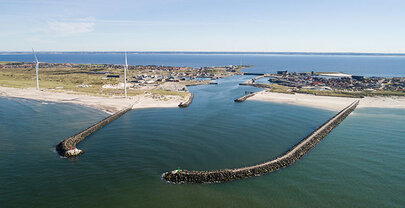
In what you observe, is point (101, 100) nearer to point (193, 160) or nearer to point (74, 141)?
point (74, 141)

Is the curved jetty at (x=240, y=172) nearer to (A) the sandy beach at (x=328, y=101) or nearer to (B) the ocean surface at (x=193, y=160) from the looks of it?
(B) the ocean surface at (x=193, y=160)

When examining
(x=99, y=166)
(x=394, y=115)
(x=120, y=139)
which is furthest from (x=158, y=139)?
(x=394, y=115)

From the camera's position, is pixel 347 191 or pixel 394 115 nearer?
pixel 347 191

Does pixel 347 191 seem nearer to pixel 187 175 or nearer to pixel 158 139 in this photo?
pixel 187 175

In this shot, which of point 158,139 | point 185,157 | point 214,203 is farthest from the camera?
point 158,139

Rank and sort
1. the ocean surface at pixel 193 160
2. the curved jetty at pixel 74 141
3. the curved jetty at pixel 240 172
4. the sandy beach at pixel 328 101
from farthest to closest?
the sandy beach at pixel 328 101 < the curved jetty at pixel 74 141 < the curved jetty at pixel 240 172 < the ocean surface at pixel 193 160

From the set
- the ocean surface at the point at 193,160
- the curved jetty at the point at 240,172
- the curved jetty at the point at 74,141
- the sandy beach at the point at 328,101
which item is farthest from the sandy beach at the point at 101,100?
the curved jetty at the point at 240,172

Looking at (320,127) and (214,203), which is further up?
(320,127)

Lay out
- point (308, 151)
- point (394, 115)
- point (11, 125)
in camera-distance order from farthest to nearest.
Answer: point (394, 115), point (11, 125), point (308, 151)
